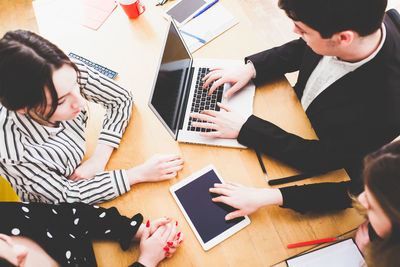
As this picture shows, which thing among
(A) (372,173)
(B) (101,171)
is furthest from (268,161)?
(B) (101,171)

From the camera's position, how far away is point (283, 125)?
106 cm

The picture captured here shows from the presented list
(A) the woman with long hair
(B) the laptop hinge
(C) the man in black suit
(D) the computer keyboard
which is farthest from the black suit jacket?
(D) the computer keyboard

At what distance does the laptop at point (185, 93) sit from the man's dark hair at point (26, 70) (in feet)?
1.03

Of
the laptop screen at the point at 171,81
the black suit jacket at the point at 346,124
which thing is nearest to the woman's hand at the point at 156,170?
the laptop screen at the point at 171,81

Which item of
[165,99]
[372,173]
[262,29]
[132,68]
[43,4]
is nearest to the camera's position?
[372,173]

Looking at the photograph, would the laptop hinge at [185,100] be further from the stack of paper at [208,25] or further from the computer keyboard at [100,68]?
the computer keyboard at [100,68]

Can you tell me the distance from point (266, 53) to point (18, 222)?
105 cm

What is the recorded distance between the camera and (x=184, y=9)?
1351 millimetres

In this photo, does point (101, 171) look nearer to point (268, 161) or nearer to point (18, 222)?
point (18, 222)

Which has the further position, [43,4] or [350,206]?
[43,4]

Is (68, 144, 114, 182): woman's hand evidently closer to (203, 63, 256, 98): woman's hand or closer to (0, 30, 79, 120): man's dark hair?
(0, 30, 79, 120): man's dark hair

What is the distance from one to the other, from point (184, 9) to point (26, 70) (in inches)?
32.1

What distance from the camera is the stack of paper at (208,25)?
1.27 metres

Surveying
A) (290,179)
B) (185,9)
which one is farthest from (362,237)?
(185,9)
